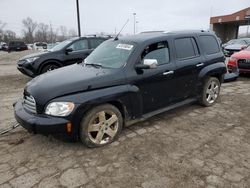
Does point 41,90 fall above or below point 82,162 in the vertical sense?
above

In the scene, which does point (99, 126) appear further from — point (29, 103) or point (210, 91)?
point (210, 91)

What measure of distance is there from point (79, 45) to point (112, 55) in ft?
16.5

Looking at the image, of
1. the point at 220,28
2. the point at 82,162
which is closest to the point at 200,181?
the point at 82,162

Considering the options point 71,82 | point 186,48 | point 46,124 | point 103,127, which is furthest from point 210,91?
point 46,124

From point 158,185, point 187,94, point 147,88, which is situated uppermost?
point 147,88

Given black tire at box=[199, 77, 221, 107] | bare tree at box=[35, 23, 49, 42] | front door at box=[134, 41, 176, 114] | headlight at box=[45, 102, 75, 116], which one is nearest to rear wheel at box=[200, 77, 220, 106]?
black tire at box=[199, 77, 221, 107]

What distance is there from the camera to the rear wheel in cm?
562

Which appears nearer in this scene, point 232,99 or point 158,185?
point 158,185

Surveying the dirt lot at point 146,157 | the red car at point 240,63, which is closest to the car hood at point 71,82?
the dirt lot at point 146,157

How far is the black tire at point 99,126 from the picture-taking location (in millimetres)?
3644

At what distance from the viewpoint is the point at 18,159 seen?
3.60m

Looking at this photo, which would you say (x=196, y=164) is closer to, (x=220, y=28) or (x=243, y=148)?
(x=243, y=148)

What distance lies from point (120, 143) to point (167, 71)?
1611 millimetres

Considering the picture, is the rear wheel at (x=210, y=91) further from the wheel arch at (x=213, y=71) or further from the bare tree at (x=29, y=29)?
the bare tree at (x=29, y=29)
